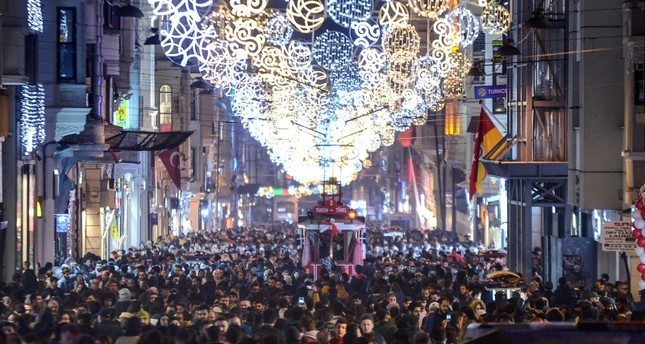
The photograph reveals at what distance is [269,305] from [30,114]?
11.7 m

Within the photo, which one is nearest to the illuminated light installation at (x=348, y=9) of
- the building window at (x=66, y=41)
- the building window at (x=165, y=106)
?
the building window at (x=66, y=41)

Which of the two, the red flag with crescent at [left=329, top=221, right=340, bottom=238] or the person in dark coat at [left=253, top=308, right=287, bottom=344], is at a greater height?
the red flag with crescent at [left=329, top=221, right=340, bottom=238]

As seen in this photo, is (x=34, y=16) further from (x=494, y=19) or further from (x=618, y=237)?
(x=618, y=237)

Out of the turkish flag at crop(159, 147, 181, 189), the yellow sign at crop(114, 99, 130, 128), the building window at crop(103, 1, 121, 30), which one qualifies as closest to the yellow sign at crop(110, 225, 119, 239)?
the turkish flag at crop(159, 147, 181, 189)

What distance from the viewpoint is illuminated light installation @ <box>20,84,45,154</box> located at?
30.8 m

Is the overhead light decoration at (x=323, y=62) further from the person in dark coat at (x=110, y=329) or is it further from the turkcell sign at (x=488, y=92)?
the person in dark coat at (x=110, y=329)

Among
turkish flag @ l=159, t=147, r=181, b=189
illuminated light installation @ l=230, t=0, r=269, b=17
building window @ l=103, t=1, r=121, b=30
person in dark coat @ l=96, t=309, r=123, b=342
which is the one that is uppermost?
building window @ l=103, t=1, r=121, b=30

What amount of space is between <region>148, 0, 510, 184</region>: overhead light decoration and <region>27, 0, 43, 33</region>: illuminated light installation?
3.43m

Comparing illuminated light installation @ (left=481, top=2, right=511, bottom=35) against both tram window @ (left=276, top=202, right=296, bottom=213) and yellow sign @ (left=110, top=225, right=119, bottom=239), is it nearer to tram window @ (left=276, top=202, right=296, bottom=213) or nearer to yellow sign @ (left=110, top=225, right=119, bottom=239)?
yellow sign @ (left=110, top=225, right=119, bottom=239)

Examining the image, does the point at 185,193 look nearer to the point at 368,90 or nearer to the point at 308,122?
the point at 308,122

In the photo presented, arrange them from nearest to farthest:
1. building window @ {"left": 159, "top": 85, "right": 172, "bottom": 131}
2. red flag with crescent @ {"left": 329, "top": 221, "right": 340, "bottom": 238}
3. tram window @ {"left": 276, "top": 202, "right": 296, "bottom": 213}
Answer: red flag with crescent @ {"left": 329, "top": 221, "right": 340, "bottom": 238} → building window @ {"left": 159, "top": 85, "right": 172, "bottom": 131} → tram window @ {"left": 276, "top": 202, "right": 296, "bottom": 213}

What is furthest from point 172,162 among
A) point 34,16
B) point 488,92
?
point 34,16

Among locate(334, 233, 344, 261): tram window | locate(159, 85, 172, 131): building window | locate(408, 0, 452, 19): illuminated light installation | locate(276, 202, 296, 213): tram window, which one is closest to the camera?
locate(408, 0, 452, 19): illuminated light installation

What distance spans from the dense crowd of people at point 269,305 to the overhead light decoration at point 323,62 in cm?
391
